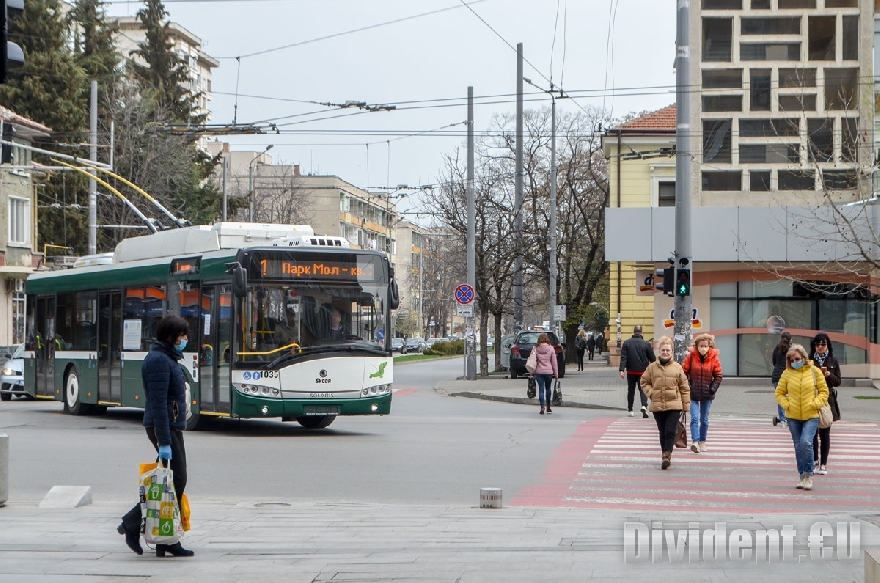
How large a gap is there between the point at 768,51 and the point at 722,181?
14.7 ft

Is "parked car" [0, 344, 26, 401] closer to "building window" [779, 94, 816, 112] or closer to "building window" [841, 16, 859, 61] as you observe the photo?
"building window" [779, 94, 816, 112]

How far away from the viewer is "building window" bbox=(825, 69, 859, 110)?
129ft

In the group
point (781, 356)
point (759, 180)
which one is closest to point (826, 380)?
point (781, 356)

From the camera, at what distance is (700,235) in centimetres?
3750

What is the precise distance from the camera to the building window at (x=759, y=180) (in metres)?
41.2

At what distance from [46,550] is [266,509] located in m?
2.70

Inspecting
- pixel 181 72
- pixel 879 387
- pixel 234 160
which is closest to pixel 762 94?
pixel 879 387

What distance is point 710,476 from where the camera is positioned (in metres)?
14.8

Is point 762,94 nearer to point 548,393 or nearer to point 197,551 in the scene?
point 548,393

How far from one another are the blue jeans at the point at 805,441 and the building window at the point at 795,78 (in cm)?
2797

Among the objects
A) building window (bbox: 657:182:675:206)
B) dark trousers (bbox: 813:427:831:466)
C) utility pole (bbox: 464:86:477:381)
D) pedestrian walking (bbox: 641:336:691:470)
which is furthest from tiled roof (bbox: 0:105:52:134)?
dark trousers (bbox: 813:427:831:466)

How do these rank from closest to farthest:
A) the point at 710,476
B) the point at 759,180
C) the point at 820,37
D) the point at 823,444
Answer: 1. the point at 823,444
2. the point at 710,476
3. the point at 820,37
4. the point at 759,180

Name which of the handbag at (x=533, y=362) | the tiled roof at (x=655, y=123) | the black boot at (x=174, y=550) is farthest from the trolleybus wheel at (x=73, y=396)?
the tiled roof at (x=655, y=123)

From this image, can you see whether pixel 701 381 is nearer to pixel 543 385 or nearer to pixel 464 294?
pixel 543 385
